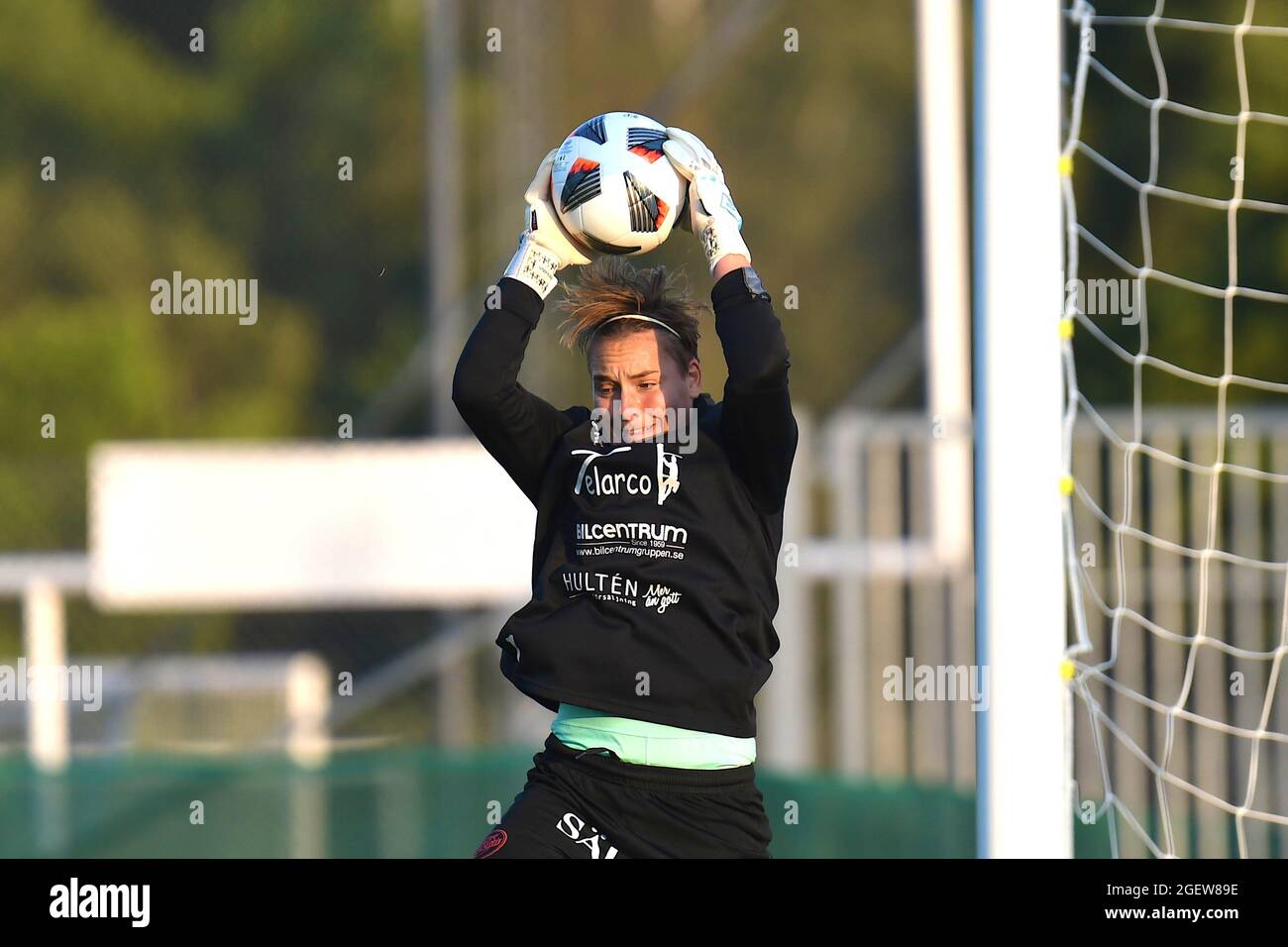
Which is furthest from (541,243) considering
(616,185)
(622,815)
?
(622,815)

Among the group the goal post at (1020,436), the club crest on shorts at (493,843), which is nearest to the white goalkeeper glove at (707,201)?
the goal post at (1020,436)

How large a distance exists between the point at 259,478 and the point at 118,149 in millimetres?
7914

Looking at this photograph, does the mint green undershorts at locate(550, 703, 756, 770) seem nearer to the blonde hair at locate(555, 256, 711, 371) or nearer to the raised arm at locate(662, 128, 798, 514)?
the raised arm at locate(662, 128, 798, 514)

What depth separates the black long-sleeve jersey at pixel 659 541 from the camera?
2.76 m

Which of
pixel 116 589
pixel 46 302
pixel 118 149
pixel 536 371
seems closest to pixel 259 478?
pixel 116 589

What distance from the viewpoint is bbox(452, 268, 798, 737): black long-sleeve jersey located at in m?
2.76

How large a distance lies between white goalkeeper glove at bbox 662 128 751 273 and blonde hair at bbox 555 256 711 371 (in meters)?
0.13

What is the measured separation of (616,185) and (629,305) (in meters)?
0.22

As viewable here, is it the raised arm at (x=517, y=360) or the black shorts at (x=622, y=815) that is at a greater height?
the raised arm at (x=517, y=360)

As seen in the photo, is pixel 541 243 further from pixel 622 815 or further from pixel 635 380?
pixel 622 815
